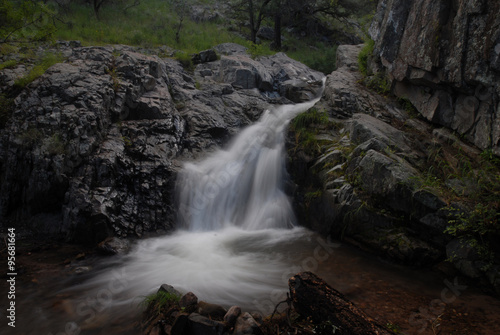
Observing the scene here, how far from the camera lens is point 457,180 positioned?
5270 millimetres

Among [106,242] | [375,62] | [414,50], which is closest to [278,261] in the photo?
[106,242]

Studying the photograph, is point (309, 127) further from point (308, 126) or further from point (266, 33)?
point (266, 33)

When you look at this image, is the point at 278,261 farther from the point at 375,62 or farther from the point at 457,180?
the point at 375,62

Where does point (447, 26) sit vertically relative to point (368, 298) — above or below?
above

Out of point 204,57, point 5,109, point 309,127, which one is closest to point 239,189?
point 309,127

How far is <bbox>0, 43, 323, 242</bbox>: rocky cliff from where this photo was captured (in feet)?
20.2

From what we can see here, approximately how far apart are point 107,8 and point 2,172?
15.3 m

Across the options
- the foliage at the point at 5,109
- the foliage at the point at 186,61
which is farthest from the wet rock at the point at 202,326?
the foliage at the point at 186,61

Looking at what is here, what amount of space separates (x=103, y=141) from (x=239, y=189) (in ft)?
11.3

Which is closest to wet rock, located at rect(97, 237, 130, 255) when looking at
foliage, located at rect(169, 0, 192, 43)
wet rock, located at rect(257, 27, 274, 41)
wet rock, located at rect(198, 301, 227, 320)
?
wet rock, located at rect(198, 301, 227, 320)

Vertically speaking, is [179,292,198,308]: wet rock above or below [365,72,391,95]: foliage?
below

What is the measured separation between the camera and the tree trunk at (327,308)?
2.75 meters

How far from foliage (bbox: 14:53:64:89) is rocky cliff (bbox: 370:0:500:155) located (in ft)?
30.9

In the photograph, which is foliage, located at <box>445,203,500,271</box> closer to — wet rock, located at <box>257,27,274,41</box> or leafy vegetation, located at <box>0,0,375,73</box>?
leafy vegetation, located at <box>0,0,375,73</box>
